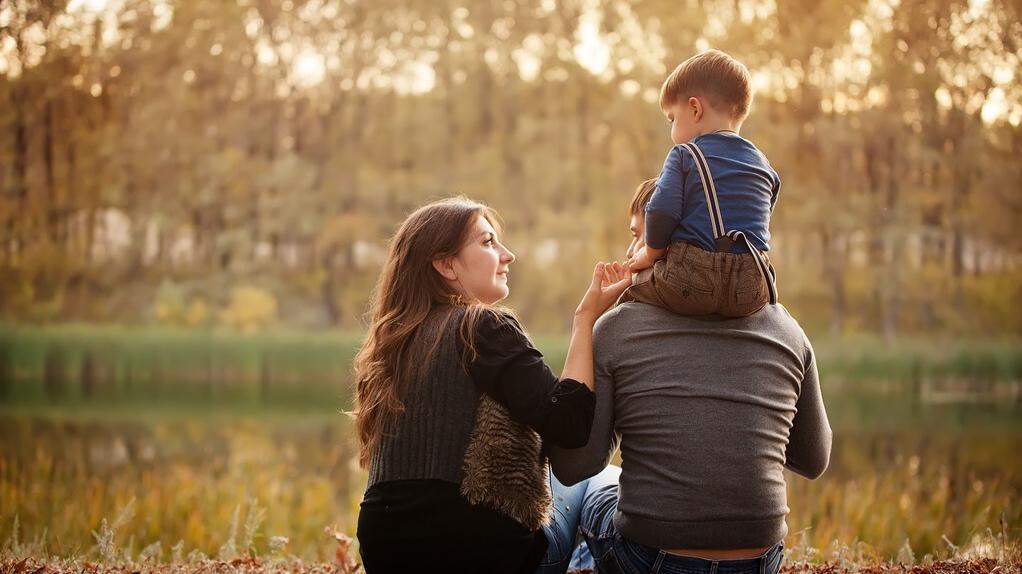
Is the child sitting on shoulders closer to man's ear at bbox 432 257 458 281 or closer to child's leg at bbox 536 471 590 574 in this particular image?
man's ear at bbox 432 257 458 281

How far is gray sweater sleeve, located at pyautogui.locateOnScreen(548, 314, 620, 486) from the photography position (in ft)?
5.53

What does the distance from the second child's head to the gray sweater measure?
37 cm

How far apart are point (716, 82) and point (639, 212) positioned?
1.04ft

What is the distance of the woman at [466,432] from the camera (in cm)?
167

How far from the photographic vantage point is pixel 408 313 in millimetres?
1812

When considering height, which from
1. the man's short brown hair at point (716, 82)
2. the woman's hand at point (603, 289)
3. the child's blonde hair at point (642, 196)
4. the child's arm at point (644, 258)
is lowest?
the woman's hand at point (603, 289)

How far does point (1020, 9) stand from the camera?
23.5 feet

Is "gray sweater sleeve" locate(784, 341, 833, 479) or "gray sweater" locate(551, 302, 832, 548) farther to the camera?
"gray sweater sleeve" locate(784, 341, 833, 479)

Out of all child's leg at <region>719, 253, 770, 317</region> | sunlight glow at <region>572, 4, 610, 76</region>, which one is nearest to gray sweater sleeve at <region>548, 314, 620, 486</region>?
child's leg at <region>719, 253, 770, 317</region>

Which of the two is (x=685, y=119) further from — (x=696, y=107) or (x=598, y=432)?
(x=598, y=432)

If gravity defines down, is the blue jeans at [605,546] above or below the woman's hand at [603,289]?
below

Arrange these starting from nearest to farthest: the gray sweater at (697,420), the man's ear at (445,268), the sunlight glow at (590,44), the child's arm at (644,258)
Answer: the gray sweater at (697,420)
the child's arm at (644,258)
the man's ear at (445,268)
the sunlight glow at (590,44)

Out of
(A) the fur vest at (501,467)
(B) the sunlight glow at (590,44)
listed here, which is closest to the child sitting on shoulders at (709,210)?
(A) the fur vest at (501,467)

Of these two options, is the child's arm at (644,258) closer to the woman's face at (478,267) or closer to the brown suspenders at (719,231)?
the brown suspenders at (719,231)
